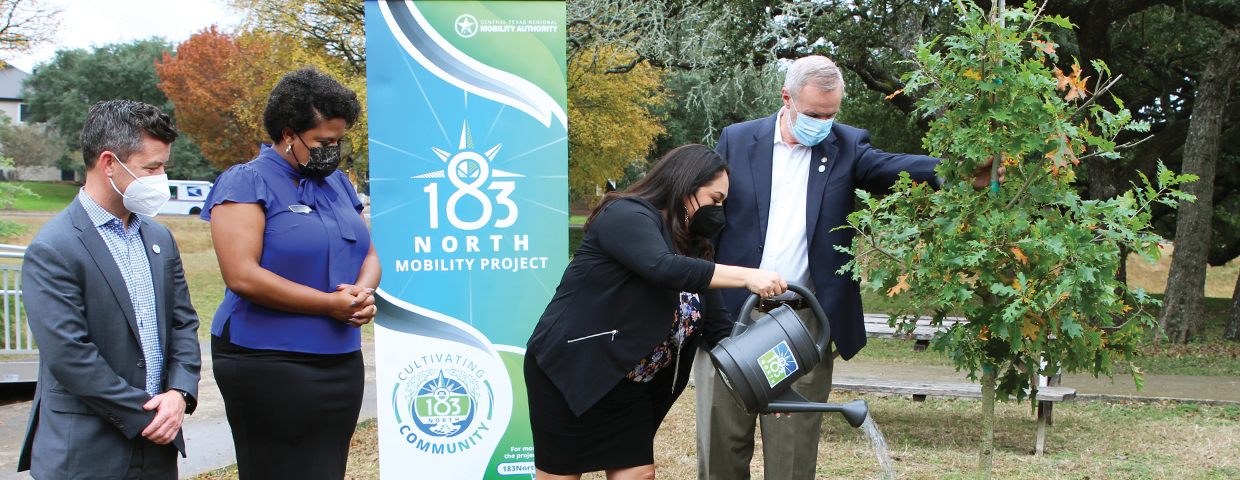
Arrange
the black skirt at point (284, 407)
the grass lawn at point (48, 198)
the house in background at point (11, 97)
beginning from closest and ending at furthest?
the black skirt at point (284, 407) → the grass lawn at point (48, 198) → the house in background at point (11, 97)

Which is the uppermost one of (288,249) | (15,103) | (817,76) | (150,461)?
(15,103)

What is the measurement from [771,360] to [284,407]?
1315 mm

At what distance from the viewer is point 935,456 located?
4395 mm

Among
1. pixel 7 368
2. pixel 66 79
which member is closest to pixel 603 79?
pixel 7 368

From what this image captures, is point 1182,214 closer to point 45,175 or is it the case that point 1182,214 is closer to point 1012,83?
point 1012,83

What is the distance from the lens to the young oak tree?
6.82 feet

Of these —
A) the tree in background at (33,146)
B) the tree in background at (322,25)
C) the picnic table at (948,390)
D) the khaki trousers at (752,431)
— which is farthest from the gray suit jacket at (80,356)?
the tree in background at (33,146)

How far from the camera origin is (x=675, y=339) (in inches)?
89.2

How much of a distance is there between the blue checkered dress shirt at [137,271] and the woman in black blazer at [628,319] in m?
0.96

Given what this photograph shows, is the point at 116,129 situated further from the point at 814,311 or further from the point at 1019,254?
the point at 1019,254

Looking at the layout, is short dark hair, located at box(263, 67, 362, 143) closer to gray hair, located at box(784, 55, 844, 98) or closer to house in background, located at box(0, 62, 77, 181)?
gray hair, located at box(784, 55, 844, 98)

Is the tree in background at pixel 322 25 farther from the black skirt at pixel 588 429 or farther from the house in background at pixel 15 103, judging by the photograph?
the house in background at pixel 15 103

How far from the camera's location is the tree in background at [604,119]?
1670cm

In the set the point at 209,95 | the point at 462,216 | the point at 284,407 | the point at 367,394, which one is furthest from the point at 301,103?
the point at 209,95
